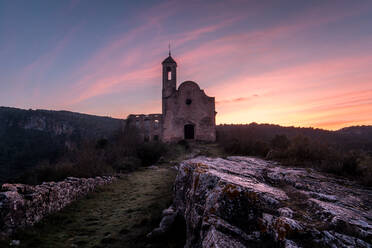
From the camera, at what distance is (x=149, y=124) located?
1227 inches

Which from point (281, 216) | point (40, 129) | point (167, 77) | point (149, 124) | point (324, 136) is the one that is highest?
point (167, 77)

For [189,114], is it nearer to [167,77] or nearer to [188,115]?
[188,115]

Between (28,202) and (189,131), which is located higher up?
(189,131)

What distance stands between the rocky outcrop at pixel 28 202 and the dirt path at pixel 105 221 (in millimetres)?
253

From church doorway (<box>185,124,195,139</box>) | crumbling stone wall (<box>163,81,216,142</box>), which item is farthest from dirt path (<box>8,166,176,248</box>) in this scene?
church doorway (<box>185,124,195,139</box>)

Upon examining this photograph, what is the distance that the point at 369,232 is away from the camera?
220 centimetres

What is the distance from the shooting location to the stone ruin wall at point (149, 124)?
30641 millimetres

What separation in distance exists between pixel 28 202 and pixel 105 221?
218 centimetres

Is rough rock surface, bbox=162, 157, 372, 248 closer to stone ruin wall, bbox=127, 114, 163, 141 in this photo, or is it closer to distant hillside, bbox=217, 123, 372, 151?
distant hillside, bbox=217, 123, 372, 151

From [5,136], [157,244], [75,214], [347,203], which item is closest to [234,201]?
[347,203]

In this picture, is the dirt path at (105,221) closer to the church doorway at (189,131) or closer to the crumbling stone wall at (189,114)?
the crumbling stone wall at (189,114)

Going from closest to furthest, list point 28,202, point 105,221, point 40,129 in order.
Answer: point 28,202
point 105,221
point 40,129

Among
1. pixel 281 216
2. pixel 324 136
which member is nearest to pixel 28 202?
pixel 281 216

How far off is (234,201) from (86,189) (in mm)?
8772
